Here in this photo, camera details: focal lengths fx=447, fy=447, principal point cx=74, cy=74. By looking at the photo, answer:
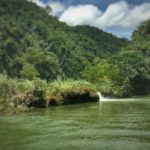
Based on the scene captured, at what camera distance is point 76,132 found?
2770 cm

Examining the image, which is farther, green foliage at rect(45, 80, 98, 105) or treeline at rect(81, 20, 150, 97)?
treeline at rect(81, 20, 150, 97)

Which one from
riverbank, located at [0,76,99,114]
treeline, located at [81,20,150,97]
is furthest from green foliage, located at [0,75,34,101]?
treeline, located at [81,20,150,97]

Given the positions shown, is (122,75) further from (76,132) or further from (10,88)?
(76,132)

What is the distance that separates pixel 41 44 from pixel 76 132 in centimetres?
11230

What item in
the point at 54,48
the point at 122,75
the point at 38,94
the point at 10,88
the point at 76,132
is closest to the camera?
the point at 76,132

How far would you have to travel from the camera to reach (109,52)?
6225 inches

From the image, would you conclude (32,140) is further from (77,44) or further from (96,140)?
(77,44)

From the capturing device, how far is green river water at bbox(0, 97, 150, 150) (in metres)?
22.9

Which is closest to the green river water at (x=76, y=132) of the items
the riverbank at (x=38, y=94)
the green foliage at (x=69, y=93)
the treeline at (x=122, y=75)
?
the riverbank at (x=38, y=94)

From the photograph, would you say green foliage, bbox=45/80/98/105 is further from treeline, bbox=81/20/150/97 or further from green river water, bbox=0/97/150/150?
treeline, bbox=81/20/150/97

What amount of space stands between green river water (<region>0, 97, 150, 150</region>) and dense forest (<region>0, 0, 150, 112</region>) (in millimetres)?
58777

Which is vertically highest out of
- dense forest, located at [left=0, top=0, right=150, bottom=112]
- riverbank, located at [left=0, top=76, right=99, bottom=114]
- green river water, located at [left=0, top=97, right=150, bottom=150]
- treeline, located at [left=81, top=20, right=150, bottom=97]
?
dense forest, located at [left=0, top=0, right=150, bottom=112]

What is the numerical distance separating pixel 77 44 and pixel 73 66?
15.7 metres

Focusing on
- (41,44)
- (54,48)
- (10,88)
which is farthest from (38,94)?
(54,48)
